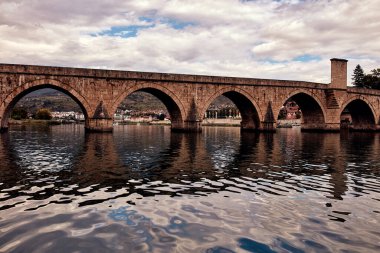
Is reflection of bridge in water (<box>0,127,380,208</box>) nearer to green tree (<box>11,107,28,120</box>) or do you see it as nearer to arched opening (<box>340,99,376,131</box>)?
arched opening (<box>340,99,376,131</box>)

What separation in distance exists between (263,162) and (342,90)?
138 feet

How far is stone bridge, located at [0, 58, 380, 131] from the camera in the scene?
34219mm

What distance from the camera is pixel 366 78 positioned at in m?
85.0

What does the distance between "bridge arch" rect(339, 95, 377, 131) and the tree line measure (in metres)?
24.3

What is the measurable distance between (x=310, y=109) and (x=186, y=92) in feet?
76.1

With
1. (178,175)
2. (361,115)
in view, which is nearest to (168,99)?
(178,175)

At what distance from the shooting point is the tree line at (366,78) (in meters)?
82.7

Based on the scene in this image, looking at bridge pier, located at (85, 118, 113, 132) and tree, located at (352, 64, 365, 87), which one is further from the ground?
tree, located at (352, 64, 365, 87)

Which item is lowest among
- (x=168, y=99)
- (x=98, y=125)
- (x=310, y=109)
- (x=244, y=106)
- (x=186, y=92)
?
(x=98, y=125)

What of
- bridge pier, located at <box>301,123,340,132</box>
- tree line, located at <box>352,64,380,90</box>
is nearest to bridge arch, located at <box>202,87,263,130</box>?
bridge pier, located at <box>301,123,340,132</box>

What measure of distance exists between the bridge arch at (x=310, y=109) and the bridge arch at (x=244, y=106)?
5.65 m

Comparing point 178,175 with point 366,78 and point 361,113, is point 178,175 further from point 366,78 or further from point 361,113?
point 366,78

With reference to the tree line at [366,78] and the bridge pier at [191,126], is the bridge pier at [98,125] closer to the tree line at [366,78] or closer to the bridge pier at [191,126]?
the bridge pier at [191,126]

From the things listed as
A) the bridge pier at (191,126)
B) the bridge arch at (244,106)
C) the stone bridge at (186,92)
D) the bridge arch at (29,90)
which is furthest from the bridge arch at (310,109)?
the bridge arch at (29,90)
